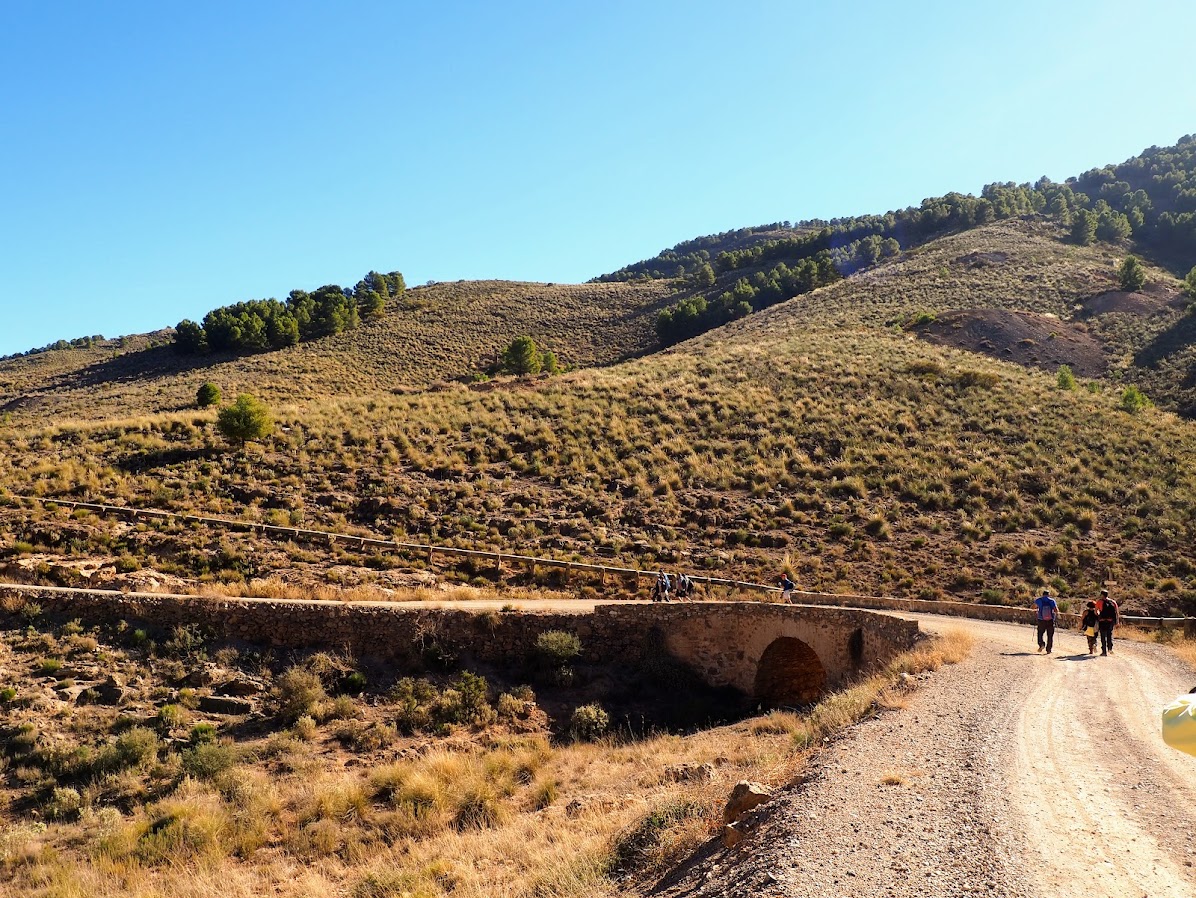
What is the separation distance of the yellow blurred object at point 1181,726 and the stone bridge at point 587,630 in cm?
1278

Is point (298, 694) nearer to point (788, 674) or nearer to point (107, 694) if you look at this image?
point (107, 694)

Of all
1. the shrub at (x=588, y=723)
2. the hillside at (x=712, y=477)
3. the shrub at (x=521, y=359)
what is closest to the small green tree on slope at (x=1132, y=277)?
the hillside at (x=712, y=477)

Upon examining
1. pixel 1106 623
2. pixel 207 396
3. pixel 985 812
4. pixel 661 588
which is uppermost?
pixel 207 396

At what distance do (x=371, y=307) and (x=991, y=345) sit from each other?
2382 inches

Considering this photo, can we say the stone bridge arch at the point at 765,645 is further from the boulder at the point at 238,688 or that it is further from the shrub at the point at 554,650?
the boulder at the point at 238,688

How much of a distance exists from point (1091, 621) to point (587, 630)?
11.2 m

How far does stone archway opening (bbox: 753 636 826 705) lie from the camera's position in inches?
755

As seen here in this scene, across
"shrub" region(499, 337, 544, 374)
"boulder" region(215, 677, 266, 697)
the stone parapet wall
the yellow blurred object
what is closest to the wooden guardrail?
the stone parapet wall

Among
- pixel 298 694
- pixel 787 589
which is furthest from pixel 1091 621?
pixel 298 694

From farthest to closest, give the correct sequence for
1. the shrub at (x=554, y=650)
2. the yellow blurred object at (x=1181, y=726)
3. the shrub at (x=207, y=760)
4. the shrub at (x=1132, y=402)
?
the shrub at (x=1132, y=402), the shrub at (x=554, y=650), the shrub at (x=207, y=760), the yellow blurred object at (x=1181, y=726)

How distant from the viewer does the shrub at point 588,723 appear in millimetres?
16672

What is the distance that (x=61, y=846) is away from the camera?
1180cm

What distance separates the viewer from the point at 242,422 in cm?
3067


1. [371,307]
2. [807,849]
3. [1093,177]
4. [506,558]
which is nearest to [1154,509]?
[506,558]
